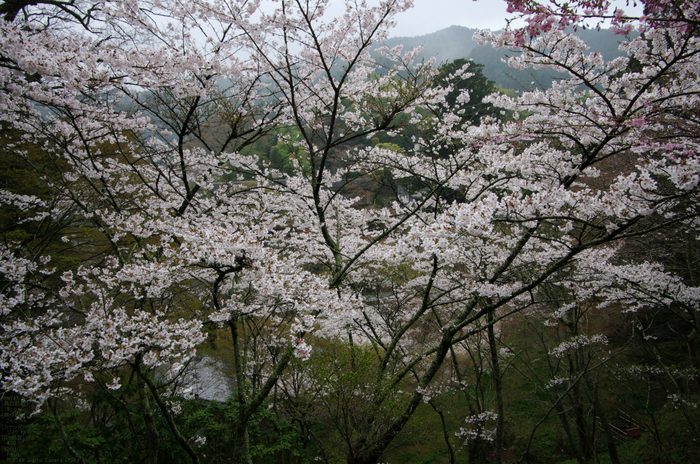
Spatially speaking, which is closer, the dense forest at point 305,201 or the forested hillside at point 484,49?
the dense forest at point 305,201

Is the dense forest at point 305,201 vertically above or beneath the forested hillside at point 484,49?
beneath

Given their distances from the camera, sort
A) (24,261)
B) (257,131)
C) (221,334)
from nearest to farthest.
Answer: (24,261) → (257,131) → (221,334)

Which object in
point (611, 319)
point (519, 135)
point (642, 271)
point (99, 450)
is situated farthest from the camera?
point (611, 319)

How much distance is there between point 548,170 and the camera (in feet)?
14.2

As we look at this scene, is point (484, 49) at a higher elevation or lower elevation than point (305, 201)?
higher

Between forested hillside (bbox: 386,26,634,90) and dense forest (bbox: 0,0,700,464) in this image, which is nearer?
dense forest (bbox: 0,0,700,464)

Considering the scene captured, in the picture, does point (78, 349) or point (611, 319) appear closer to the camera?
point (78, 349)

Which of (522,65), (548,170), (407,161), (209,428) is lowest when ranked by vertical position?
(209,428)

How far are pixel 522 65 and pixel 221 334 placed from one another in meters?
13.1

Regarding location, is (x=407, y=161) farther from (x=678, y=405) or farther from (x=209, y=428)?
(x=678, y=405)

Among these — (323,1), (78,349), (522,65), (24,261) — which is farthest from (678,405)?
(24,261)

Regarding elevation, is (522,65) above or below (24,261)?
above

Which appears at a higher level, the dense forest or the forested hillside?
the forested hillside

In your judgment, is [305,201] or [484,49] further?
[484,49]
